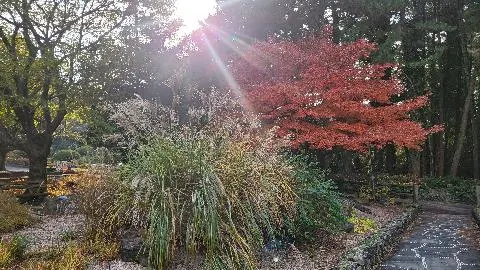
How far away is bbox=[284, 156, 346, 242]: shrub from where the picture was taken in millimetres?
6848

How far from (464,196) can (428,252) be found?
1080 cm

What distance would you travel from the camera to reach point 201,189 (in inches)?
202

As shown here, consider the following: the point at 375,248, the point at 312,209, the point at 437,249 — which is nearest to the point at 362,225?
the point at 437,249

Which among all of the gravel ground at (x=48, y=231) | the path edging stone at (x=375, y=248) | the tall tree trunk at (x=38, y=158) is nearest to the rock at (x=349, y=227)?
the path edging stone at (x=375, y=248)

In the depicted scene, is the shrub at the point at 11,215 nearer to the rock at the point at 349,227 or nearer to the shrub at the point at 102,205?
the shrub at the point at 102,205

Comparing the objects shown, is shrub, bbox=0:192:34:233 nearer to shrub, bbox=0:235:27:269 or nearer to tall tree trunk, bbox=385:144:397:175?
shrub, bbox=0:235:27:269

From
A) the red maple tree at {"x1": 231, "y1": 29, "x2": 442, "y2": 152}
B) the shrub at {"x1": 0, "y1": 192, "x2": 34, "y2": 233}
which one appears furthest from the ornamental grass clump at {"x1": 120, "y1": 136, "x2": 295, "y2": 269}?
the red maple tree at {"x1": 231, "y1": 29, "x2": 442, "y2": 152}

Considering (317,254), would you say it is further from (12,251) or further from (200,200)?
(12,251)

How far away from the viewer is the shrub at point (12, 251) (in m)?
5.25

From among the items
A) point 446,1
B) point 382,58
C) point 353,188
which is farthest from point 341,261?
point 446,1

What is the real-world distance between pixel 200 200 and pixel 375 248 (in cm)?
354

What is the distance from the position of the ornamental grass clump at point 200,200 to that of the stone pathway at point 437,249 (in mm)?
2923

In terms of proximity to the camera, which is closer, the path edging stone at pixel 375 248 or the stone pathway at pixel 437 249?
the path edging stone at pixel 375 248

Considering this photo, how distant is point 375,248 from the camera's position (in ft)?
22.7
